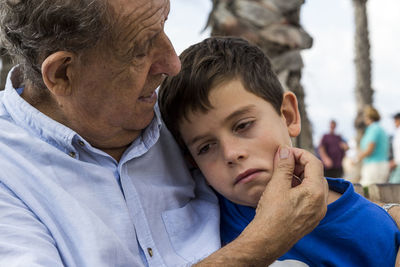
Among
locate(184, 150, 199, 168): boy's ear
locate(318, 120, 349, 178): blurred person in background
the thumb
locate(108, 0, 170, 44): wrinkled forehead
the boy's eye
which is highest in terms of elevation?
locate(108, 0, 170, 44): wrinkled forehead

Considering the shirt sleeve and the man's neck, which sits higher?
the man's neck

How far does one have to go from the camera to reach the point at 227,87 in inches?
86.4

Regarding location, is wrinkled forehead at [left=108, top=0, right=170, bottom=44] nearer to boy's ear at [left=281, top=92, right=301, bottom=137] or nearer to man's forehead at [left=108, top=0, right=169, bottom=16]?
man's forehead at [left=108, top=0, right=169, bottom=16]

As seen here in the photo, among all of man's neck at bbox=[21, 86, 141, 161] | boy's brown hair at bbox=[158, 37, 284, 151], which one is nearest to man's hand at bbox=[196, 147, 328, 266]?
boy's brown hair at bbox=[158, 37, 284, 151]

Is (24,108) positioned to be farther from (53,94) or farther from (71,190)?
(71,190)

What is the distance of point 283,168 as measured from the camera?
2043mm

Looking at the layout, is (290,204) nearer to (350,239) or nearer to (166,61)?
(350,239)

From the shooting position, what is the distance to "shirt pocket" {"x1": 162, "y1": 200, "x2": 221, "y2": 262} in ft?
6.89

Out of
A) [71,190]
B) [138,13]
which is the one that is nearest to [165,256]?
[71,190]

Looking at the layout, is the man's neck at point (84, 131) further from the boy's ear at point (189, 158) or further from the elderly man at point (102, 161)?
the boy's ear at point (189, 158)

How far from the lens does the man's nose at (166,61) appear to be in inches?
84.1

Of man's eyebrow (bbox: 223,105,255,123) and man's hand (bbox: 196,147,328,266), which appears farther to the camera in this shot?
man's eyebrow (bbox: 223,105,255,123)

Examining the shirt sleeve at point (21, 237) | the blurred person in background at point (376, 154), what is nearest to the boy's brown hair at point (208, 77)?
the shirt sleeve at point (21, 237)

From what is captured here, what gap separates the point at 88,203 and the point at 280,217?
0.69 metres
